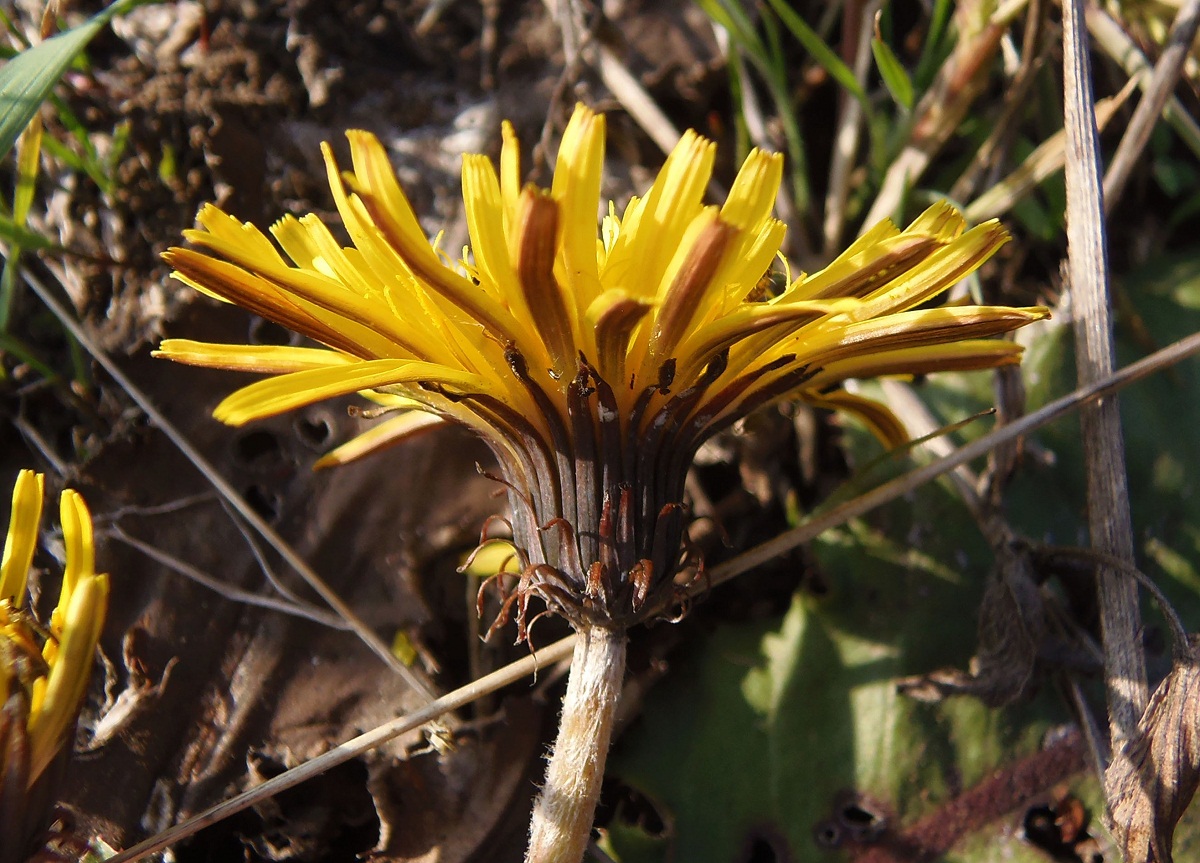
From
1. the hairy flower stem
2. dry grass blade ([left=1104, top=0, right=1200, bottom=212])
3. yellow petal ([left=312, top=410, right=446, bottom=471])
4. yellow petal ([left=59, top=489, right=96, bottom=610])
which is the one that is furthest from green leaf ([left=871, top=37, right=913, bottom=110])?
yellow petal ([left=59, top=489, right=96, bottom=610])

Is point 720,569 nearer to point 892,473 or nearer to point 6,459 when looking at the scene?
point 892,473

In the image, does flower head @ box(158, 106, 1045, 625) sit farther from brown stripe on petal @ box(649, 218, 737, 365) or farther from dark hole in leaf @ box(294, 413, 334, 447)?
dark hole in leaf @ box(294, 413, 334, 447)

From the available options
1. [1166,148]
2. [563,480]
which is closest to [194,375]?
[563,480]

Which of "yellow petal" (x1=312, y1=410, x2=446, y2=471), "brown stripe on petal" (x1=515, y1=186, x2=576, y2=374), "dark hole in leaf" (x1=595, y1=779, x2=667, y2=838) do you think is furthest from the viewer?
"dark hole in leaf" (x1=595, y1=779, x2=667, y2=838)

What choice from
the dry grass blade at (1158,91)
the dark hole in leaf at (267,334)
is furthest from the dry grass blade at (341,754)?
the dry grass blade at (1158,91)

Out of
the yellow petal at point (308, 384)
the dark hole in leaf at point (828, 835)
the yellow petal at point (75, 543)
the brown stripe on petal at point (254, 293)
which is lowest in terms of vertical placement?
the dark hole in leaf at point (828, 835)

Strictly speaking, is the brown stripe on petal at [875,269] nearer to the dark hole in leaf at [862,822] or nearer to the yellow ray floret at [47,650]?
the dark hole in leaf at [862,822]
